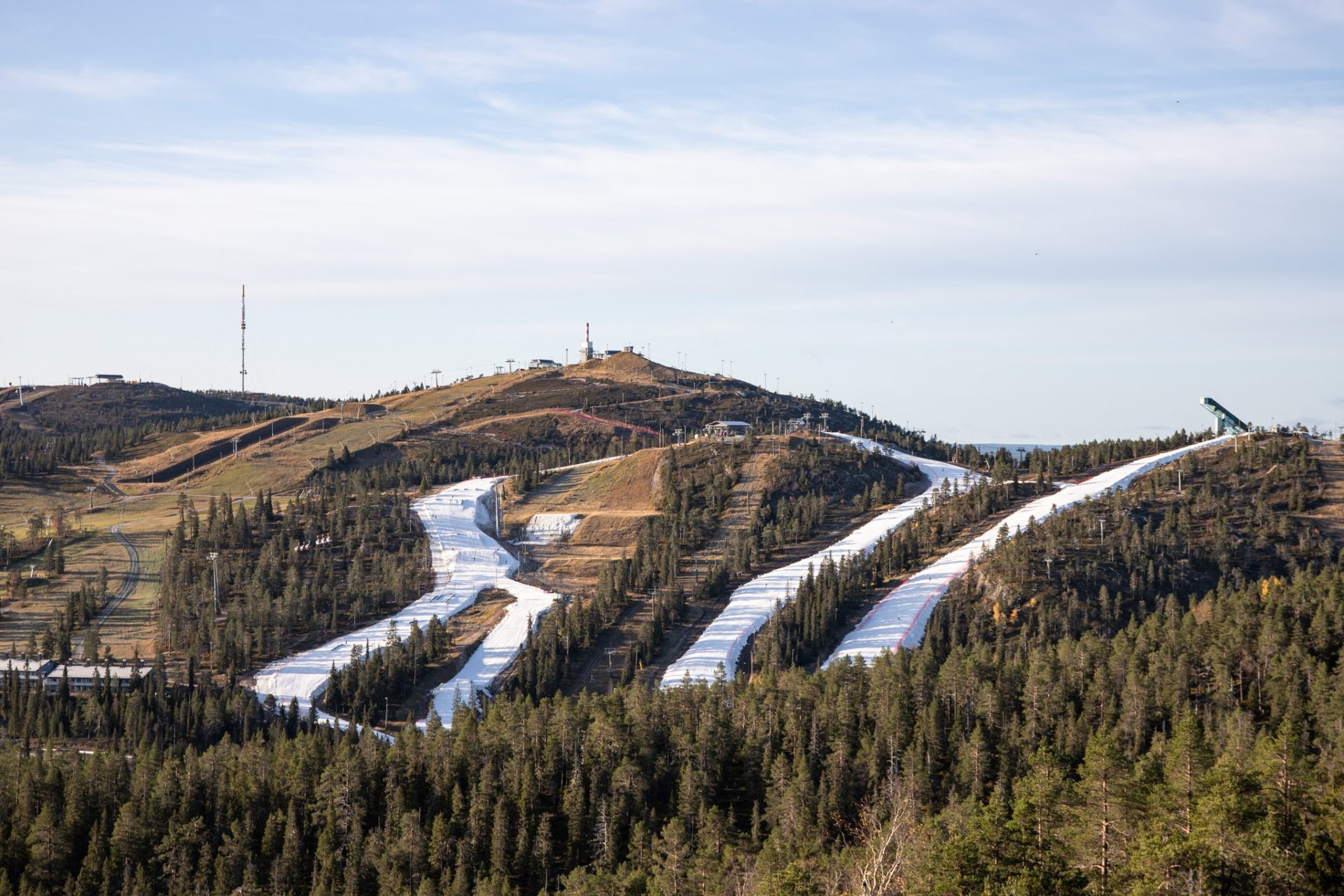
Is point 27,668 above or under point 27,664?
under

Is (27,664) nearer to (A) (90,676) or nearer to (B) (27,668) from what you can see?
(B) (27,668)

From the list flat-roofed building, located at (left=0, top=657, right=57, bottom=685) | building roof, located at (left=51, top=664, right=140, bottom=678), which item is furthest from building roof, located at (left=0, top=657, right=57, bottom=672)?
building roof, located at (left=51, top=664, right=140, bottom=678)

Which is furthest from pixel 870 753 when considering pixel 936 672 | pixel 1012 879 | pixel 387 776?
pixel 1012 879

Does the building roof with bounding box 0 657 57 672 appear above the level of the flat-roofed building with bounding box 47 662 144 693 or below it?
above

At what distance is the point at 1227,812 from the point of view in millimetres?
80000

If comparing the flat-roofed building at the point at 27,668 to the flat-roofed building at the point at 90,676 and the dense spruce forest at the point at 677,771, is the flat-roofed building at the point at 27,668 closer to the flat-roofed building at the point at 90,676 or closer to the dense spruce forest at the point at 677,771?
the flat-roofed building at the point at 90,676

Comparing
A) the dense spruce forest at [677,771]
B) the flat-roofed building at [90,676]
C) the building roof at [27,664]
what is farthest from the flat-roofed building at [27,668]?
the dense spruce forest at [677,771]

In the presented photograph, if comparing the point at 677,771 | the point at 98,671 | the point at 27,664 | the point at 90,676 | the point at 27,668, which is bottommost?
the point at 677,771

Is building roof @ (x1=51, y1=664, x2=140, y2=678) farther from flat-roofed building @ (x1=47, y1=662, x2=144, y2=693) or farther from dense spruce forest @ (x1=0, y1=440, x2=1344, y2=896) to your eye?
dense spruce forest @ (x1=0, y1=440, x2=1344, y2=896)

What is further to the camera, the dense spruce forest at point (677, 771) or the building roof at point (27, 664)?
the building roof at point (27, 664)

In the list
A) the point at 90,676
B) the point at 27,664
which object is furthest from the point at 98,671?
the point at 27,664

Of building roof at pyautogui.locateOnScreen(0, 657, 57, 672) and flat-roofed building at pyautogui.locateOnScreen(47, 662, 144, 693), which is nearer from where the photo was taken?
flat-roofed building at pyautogui.locateOnScreen(47, 662, 144, 693)

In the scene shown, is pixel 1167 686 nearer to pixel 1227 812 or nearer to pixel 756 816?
pixel 756 816

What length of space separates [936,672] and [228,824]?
7081cm
